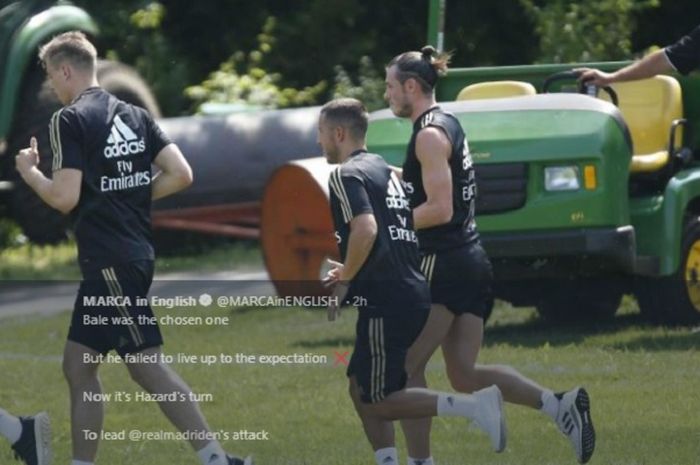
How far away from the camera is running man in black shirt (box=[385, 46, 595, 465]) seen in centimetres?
761

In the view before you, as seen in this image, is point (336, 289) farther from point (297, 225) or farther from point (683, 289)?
point (297, 225)

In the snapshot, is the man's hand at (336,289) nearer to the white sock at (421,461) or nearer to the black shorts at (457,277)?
the black shorts at (457,277)

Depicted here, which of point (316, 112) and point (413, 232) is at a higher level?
point (413, 232)

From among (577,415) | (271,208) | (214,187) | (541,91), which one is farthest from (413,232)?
(214,187)

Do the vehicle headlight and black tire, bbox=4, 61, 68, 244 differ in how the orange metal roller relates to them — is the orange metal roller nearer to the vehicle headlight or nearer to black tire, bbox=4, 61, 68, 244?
the vehicle headlight

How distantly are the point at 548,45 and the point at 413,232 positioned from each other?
897 centimetres

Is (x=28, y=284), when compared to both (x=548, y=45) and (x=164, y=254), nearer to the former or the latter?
(x=164, y=254)

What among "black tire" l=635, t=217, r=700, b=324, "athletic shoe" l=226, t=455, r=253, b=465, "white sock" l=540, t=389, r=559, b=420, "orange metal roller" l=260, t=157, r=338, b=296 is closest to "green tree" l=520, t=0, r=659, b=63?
"orange metal roller" l=260, t=157, r=338, b=296

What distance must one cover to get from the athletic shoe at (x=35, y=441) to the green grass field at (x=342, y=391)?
2.50 ft

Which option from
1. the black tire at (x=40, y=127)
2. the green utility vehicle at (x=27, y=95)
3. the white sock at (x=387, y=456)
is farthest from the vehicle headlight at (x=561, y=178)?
the green utility vehicle at (x=27, y=95)

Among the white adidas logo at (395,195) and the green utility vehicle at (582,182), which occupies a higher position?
the white adidas logo at (395,195)

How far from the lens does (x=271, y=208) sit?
1302cm

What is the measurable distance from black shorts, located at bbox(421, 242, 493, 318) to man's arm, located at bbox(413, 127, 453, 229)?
0.19 meters

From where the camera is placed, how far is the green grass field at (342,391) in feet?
27.6
